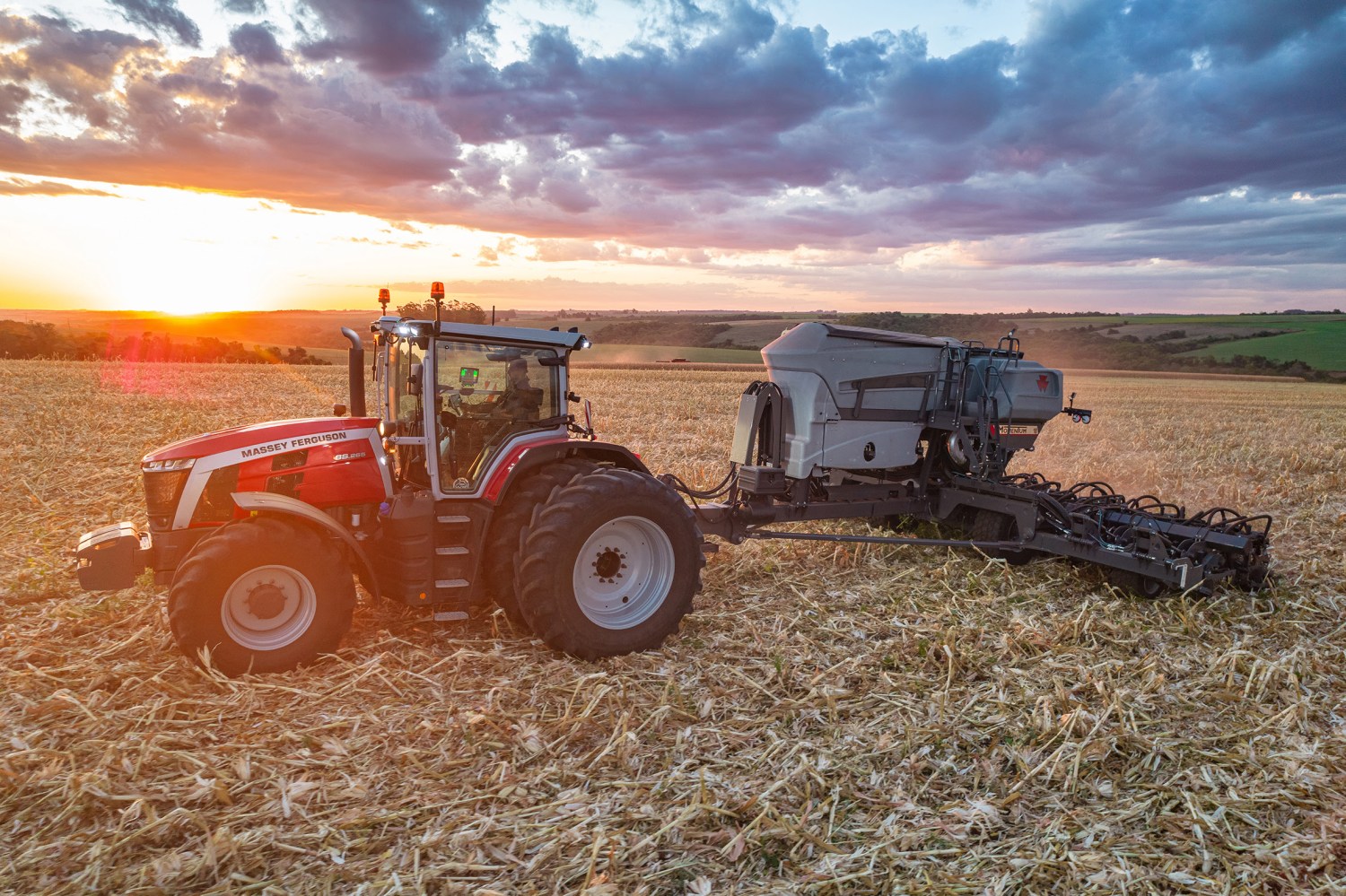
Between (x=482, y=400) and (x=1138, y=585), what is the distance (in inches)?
223

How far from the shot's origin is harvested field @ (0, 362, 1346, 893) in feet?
11.5

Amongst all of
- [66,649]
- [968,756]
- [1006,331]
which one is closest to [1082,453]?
[1006,331]

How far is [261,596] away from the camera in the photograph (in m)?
5.00

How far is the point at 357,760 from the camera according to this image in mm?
4227

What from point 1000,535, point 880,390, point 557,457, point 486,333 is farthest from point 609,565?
point 1000,535

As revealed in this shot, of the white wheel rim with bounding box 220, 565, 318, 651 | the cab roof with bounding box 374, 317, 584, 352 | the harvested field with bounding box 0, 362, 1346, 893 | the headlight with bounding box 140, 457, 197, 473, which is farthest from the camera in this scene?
the cab roof with bounding box 374, 317, 584, 352

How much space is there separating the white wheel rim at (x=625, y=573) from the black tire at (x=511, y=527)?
18.4 inches

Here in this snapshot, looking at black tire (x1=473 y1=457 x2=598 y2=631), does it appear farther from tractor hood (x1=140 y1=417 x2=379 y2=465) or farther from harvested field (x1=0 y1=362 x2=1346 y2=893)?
tractor hood (x1=140 y1=417 x2=379 y2=465)

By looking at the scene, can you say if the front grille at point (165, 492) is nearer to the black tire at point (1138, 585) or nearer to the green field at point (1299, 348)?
the black tire at point (1138, 585)

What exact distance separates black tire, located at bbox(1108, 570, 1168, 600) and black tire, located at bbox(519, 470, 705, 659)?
3953mm

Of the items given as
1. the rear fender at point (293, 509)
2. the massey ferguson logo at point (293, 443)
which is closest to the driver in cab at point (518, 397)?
the massey ferguson logo at point (293, 443)

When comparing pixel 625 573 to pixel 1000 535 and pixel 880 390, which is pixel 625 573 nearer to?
pixel 880 390

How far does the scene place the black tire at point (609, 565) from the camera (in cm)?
517

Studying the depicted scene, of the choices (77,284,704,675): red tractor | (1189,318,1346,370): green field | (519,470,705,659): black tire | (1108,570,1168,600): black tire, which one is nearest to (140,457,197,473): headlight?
(77,284,704,675): red tractor
